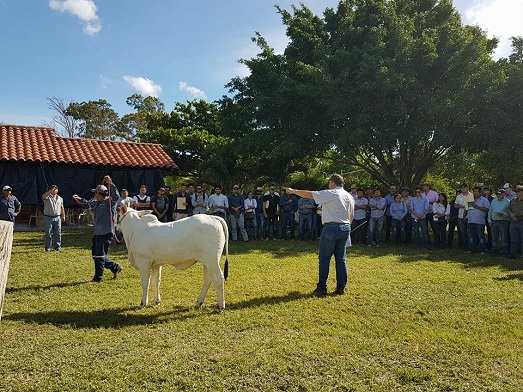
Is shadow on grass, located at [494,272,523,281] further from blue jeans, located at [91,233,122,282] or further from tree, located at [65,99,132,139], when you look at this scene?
tree, located at [65,99,132,139]

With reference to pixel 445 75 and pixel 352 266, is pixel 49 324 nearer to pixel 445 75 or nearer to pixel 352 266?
pixel 352 266

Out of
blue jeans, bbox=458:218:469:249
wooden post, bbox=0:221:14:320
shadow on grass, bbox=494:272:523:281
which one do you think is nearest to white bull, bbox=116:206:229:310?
wooden post, bbox=0:221:14:320

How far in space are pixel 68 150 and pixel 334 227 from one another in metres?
14.9

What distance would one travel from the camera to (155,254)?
21.1 feet

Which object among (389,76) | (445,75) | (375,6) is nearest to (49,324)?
(389,76)

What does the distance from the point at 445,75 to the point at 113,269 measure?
1316 cm

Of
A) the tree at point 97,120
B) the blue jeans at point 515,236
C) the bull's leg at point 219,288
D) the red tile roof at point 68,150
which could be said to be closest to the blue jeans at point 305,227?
the blue jeans at point 515,236

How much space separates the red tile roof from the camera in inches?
671

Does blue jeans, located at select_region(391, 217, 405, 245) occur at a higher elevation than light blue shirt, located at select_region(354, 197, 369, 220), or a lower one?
lower

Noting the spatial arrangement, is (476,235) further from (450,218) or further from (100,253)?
(100,253)

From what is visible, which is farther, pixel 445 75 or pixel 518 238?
pixel 445 75

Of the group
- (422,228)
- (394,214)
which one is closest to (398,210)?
(394,214)

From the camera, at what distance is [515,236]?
1102 cm

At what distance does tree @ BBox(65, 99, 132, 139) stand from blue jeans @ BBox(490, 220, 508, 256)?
3866cm
